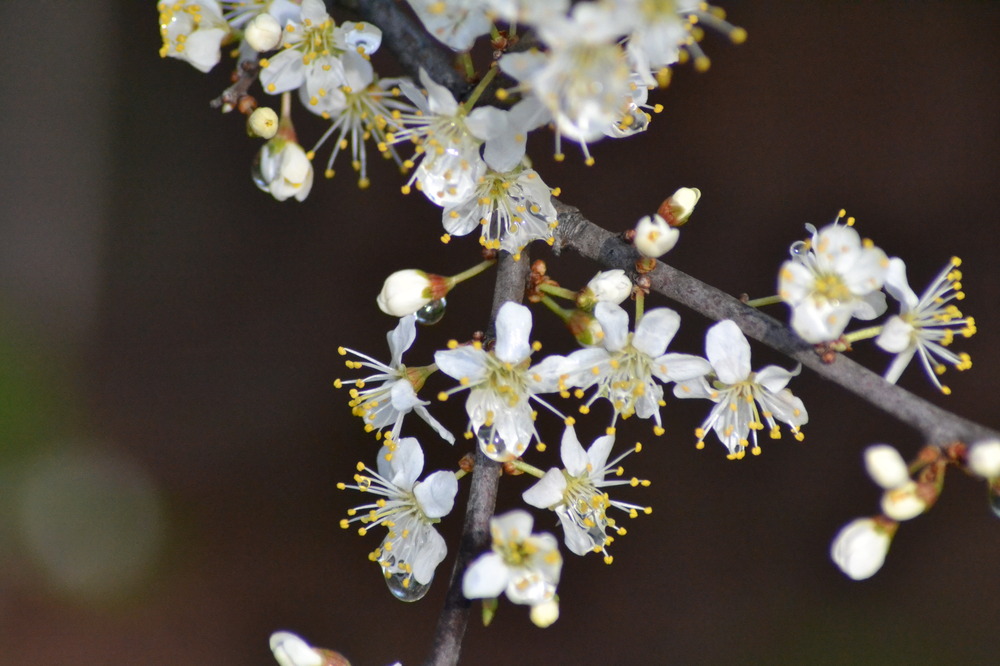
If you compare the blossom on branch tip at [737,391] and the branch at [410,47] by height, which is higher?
the branch at [410,47]

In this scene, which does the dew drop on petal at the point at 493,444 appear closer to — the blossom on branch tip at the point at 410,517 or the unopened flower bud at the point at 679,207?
the blossom on branch tip at the point at 410,517

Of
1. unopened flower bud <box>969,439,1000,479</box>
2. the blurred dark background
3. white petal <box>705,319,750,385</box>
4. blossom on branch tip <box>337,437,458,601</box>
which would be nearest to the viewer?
unopened flower bud <box>969,439,1000,479</box>

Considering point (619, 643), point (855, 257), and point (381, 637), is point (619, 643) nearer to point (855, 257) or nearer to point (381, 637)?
point (381, 637)

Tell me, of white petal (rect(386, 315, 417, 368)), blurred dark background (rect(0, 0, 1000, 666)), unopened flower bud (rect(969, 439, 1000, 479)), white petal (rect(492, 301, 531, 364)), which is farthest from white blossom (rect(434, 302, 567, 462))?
blurred dark background (rect(0, 0, 1000, 666))

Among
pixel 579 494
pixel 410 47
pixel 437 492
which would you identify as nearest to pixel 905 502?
pixel 579 494

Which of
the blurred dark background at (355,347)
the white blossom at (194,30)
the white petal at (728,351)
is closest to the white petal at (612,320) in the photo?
the white petal at (728,351)

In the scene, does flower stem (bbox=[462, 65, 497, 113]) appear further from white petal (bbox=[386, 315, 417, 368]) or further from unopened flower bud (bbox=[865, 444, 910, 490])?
unopened flower bud (bbox=[865, 444, 910, 490])

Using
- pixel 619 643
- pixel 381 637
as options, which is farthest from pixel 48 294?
pixel 619 643

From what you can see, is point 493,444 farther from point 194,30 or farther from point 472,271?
point 194,30
